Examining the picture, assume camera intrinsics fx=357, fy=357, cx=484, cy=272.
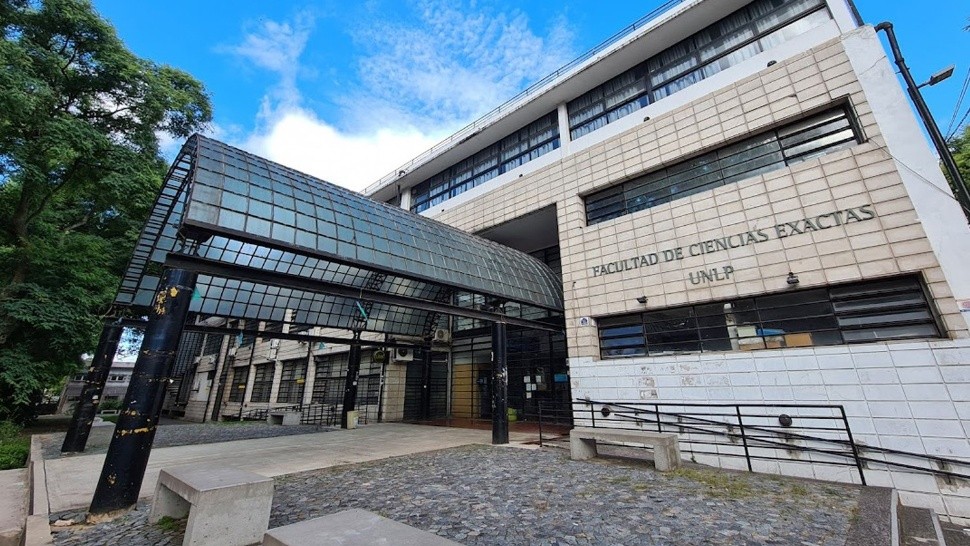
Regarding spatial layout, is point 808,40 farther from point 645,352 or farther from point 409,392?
point 409,392

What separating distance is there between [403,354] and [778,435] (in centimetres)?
1398

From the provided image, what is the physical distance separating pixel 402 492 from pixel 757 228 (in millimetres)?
9896

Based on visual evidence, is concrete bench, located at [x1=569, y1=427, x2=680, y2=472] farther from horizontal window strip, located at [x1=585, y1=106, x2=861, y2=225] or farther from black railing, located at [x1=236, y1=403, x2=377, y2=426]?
black railing, located at [x1=236, y1=403, x2=377, y2=426]

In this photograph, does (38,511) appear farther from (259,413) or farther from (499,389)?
(259,413)

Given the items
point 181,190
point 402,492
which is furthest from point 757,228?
point 181,190

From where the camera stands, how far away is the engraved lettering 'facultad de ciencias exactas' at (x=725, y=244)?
7.88 m

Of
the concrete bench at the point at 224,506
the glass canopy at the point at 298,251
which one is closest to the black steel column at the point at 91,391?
the glass canopy at the point at 298,251

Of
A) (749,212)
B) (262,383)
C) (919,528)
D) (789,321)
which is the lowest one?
(919,528)

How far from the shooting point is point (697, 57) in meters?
11.6

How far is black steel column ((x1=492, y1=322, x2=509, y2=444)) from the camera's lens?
1000 centimetres

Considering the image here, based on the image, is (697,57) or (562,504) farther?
(697,57)

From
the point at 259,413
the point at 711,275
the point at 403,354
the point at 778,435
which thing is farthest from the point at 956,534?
the point at 259,413

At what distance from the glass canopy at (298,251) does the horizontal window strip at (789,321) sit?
3454 mm

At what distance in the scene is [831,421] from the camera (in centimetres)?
734
